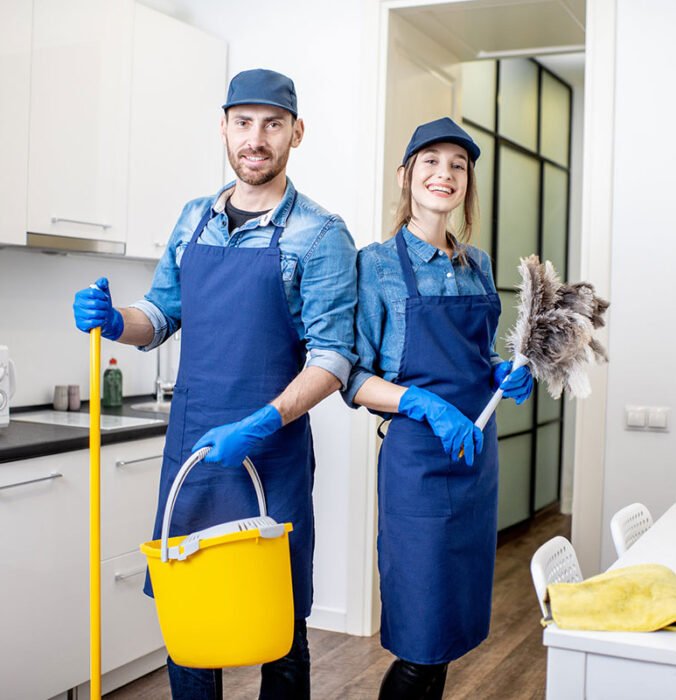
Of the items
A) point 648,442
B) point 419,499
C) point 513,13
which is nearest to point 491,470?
point 419,499

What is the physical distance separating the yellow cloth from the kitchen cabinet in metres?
1.59

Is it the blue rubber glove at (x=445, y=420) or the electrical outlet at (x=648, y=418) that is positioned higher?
the blue rubber glove at (x=445, y=420)

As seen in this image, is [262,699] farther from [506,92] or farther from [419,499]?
[506,92]

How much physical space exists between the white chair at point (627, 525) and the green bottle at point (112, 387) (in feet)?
6.36

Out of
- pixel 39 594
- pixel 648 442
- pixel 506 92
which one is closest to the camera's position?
pixel 39 594

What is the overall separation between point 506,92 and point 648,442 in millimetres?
2605

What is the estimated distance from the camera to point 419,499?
2.06 metres

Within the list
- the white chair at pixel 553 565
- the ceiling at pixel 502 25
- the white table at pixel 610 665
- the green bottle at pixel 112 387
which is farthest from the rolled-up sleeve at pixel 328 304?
the ceiling at pixel 502 25

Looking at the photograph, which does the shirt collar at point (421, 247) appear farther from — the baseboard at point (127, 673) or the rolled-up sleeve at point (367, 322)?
the baseboard at point (127, 673)

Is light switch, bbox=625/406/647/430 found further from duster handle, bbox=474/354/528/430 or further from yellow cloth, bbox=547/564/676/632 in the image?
yellow cloth, bbox=547/564/676/632

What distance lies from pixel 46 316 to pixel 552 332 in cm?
191

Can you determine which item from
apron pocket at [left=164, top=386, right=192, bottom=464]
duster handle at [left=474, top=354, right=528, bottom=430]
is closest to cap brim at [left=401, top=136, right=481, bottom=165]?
duster handle at [left=474, top=354, right=528, bottom=430]

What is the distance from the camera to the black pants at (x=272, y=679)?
6.73 feet

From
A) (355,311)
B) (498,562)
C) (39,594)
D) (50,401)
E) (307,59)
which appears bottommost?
(498,562)
